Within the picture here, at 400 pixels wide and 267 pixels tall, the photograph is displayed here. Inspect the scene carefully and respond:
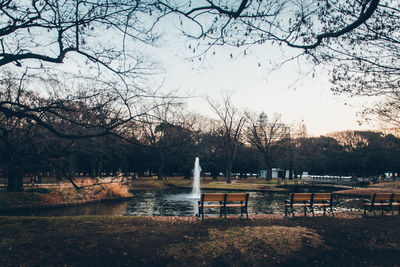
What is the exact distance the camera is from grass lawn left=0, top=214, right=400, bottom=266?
233 inches

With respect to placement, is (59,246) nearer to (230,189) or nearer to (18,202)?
(18,202)

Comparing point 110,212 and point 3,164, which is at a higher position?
point 3,164

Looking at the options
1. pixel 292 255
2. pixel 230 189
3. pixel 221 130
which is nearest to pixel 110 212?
pixel 292 255

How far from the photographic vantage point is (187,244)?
6.82 meters

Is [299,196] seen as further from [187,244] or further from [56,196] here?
[56,196]

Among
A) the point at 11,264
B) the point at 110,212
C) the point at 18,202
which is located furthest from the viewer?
the point at 18,202

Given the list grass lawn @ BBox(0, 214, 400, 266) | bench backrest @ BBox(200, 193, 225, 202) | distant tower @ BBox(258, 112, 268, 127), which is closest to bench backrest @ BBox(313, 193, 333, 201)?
grass lawn @ BBox(0, 214, 400, 266)

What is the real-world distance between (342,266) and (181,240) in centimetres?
346

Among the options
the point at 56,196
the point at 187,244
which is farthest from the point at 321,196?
the point at 56,196

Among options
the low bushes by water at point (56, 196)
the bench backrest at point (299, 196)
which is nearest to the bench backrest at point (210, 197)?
the bench backrest at point (299, 196)

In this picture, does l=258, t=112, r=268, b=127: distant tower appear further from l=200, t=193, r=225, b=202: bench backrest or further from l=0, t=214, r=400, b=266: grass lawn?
l=0, t=214, r=400, b=266: grass lawn

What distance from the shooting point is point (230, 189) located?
30.9 metres

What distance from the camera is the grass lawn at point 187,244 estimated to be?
592 cm

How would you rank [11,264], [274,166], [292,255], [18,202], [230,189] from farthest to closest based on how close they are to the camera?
[274,166]
[230,189]
[18,202]
[292,255]
[11,264]
